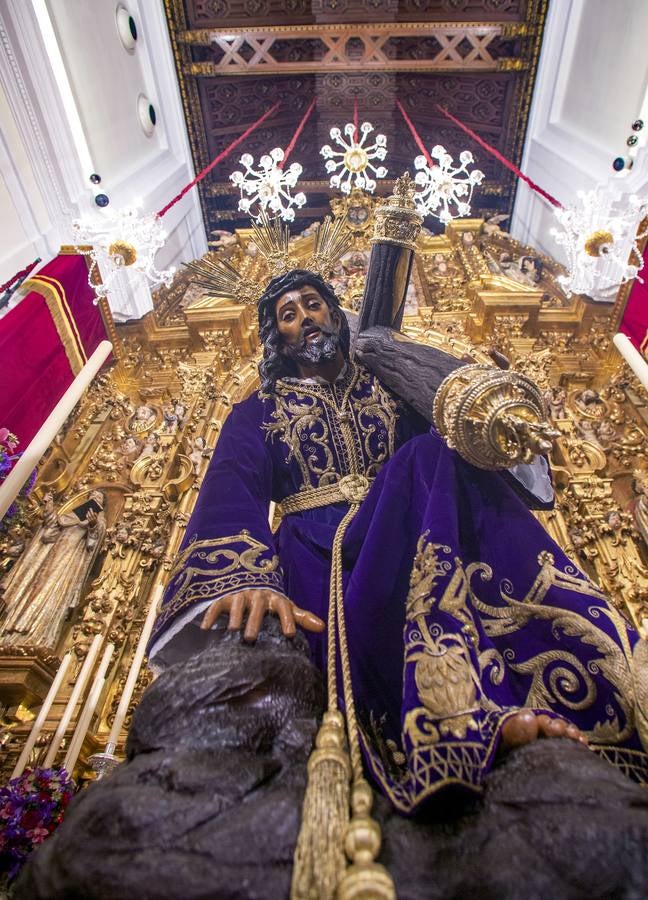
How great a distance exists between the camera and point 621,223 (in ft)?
15.2

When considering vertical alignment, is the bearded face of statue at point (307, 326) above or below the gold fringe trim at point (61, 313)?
above

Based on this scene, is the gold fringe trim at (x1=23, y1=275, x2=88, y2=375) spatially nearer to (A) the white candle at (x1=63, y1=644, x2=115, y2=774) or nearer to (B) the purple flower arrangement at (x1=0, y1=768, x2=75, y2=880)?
(A) the white candle at (x1=63, y1=644, x2=115, y2=774)

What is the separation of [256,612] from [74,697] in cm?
152

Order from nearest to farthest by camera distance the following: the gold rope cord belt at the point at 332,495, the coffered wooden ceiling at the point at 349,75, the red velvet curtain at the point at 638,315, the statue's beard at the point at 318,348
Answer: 1. the gold rope cord belt at the point at 332,495
2. the statue's beard at the point at 318,348
3. the red velvet curtain at the point at 638,315
4. the coffered wooden ceiling at the point at 349,75

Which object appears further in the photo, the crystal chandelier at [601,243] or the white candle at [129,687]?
the crystal chandelier at [601,243]

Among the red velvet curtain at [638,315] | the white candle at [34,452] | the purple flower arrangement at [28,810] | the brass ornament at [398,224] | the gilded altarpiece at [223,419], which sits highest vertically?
the brass ornament at [398,224]

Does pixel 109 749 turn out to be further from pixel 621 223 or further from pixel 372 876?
pixel 621 223

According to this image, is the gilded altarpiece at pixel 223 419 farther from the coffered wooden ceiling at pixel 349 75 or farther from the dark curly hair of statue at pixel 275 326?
the coffered wooden ceiling at pixel 349 75

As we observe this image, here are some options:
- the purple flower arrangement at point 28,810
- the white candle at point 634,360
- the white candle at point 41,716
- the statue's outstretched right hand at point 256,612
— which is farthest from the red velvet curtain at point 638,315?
the purple flower arrangement at point 28,810

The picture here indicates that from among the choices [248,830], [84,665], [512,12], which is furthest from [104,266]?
[512,12]

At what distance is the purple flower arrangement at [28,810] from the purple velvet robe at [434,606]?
3.15 feet

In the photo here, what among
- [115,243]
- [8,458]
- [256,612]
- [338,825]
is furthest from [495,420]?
[115,243]

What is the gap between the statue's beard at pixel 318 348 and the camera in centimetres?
291

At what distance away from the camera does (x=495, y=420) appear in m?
2.00
